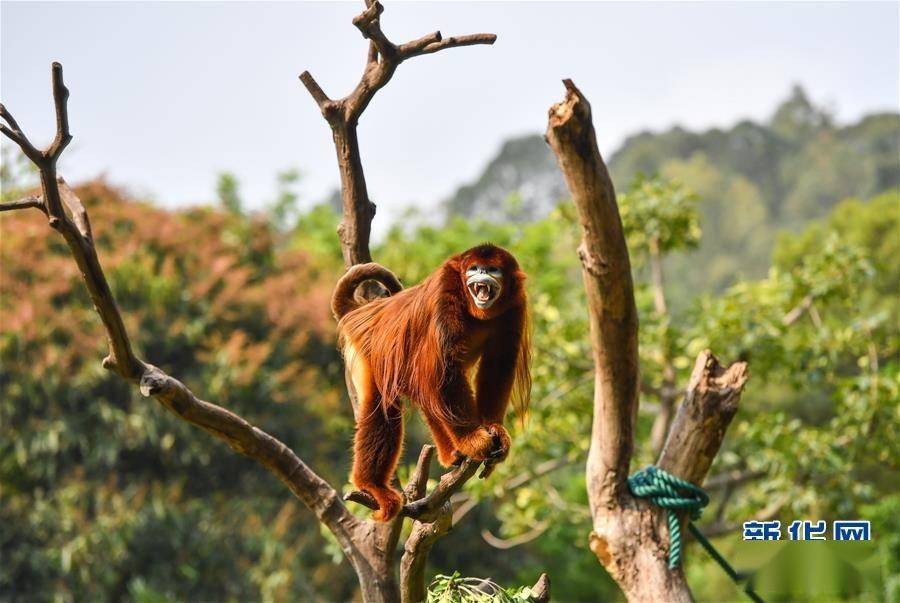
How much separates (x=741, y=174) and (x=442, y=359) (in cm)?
3254

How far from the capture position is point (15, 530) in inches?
332

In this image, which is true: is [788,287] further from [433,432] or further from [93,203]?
[93,203]

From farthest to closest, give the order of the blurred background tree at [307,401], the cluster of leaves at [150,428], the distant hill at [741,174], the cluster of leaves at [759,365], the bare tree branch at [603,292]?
the distant hill at [741,174], the cluster of leaves at [150,428], the blurred background tree at [307,401], the cluster of leaves at [759,365], the bare tree branch at [603,292]

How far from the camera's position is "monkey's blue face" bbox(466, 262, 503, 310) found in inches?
105

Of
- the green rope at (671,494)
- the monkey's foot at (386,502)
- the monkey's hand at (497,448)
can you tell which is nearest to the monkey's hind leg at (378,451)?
the monkey's foot at (386,502)

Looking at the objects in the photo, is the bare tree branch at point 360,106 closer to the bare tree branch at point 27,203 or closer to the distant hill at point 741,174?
the bare tree branch at point 27,203

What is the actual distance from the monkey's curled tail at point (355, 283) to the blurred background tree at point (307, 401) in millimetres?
2481

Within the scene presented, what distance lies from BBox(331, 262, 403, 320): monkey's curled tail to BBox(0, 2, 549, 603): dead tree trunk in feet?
0.49

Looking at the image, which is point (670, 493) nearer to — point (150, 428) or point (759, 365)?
point (759, 365)

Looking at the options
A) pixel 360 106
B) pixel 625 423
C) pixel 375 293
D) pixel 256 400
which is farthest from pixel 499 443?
pixel 256 400

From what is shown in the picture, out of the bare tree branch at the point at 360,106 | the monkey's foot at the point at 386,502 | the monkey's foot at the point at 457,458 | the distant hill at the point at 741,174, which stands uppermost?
the distant hill at the point at 741,174

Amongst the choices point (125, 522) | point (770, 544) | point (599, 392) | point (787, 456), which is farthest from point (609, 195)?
point (125, 522)

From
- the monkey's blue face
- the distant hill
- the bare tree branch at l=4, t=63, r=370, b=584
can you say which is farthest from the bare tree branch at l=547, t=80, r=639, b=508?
the distant hill

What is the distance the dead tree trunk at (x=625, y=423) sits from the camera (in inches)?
112
